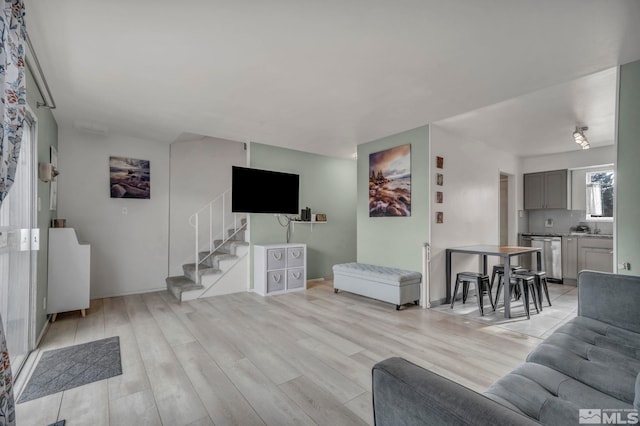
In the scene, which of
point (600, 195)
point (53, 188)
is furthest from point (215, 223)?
point (600, 195)

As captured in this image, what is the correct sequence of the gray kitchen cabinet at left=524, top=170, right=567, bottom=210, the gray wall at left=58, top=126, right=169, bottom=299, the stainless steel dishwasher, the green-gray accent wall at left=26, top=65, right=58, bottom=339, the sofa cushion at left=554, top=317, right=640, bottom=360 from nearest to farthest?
the sofa cushion at left=554, top=317, right=640, bottom=360
the green-gray accent wall at left=26, top=65, right=58, bottom=339
the gray wall at left=58, top=126, right=169, bottom=299
the stainless steel dishwasher
the gray kitchen cabinet at left=524, top=170, right=567, bottom=210

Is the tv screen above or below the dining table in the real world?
above

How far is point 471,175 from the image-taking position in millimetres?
4738

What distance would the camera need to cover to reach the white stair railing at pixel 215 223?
5281mm

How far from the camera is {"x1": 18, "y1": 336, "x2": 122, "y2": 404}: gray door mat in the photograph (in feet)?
6.84

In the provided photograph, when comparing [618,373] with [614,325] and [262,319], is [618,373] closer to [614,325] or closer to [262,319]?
[614,325]

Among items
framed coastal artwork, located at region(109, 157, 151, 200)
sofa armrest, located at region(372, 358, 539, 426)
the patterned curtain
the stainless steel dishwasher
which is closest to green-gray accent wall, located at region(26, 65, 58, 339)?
framed coastal artwork, located at region(109, 157, 151, 200)

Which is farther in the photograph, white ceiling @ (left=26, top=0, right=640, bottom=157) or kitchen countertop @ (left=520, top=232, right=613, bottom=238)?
kitchen countertop @ (left=520, top=232, right=613, bottom=238)

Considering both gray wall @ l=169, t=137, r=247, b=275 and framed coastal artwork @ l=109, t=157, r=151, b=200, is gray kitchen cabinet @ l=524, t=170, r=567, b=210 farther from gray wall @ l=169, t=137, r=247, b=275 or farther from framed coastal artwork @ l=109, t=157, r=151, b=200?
framed coastal artwork @ l=109, t=157, r=151, b=200

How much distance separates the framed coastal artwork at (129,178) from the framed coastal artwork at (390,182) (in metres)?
3.73

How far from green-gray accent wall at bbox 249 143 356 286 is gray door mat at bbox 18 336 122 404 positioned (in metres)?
2.58

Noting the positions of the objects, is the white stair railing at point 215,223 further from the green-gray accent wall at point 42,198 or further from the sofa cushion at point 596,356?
the sofa cushion at point 596,356

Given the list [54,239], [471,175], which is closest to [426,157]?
[471,175]

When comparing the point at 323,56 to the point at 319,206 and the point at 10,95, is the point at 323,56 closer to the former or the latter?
the point at 10,95
